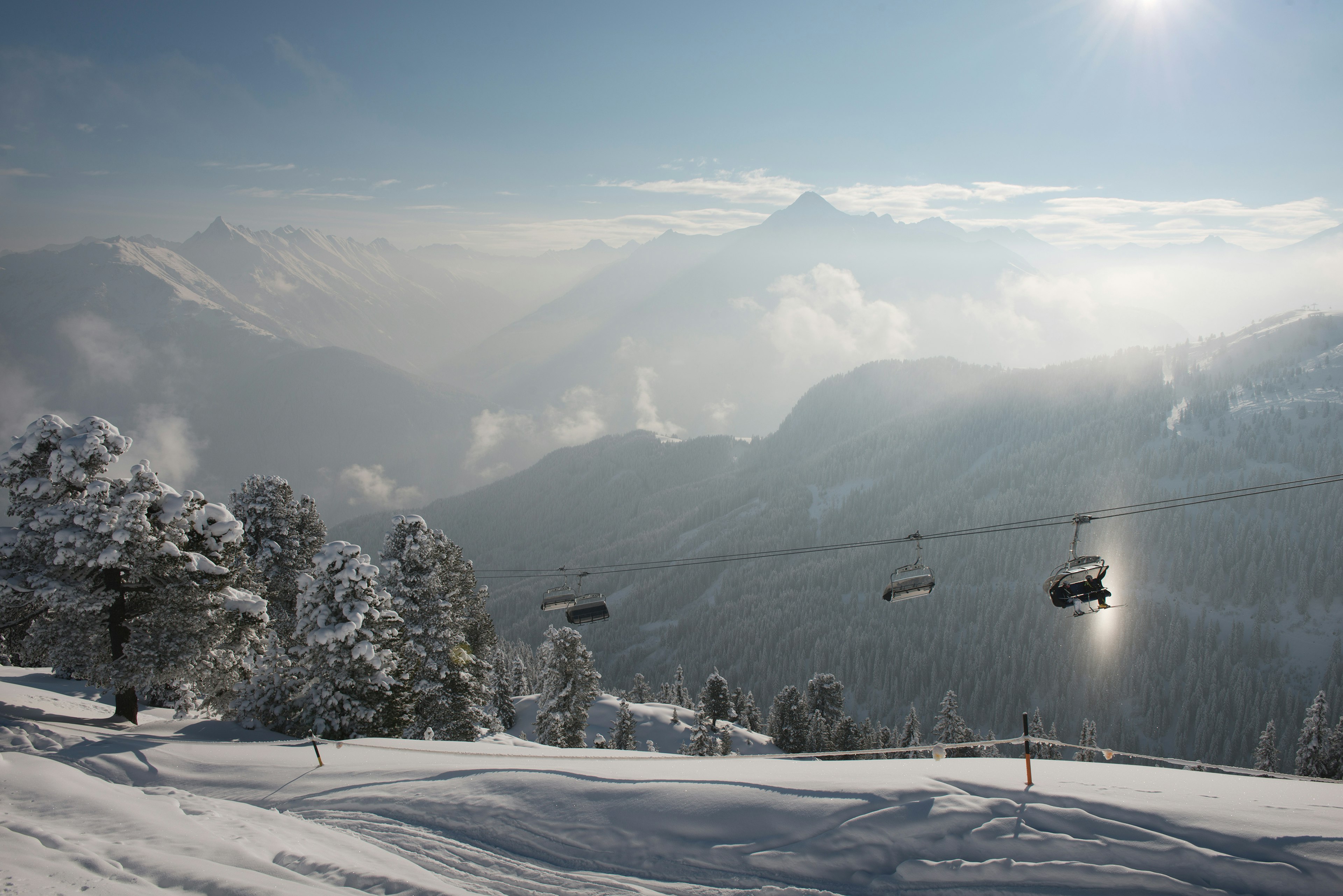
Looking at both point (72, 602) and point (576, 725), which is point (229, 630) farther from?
point (576, 725)

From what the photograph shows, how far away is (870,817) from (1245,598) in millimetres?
222687

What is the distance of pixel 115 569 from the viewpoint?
22.2 metres

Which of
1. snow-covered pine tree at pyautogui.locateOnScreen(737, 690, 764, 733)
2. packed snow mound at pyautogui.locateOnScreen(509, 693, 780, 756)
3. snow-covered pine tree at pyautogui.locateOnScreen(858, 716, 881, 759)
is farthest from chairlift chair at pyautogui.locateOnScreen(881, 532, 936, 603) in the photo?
snow-covered pine tree at pyautogui.locateOnScreen(737, 690, 764, 733)

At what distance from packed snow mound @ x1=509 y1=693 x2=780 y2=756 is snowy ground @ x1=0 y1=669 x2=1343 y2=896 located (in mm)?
59859

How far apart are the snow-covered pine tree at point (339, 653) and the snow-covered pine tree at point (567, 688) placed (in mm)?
22993

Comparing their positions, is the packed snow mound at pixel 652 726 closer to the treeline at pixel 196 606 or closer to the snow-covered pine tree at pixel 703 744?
the snow-covered pine tree at pixel 703 744

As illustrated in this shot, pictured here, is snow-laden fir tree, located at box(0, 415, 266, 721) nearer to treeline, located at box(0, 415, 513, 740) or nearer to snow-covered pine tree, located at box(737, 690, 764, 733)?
treeline, located at box(0, 415, 513, 740)

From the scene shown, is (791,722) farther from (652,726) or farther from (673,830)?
(673,830)

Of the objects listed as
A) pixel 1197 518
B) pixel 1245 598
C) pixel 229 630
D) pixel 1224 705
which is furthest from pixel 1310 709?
pixel 1197 518

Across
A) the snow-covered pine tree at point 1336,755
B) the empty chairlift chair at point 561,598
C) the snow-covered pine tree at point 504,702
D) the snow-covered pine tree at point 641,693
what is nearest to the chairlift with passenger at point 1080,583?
the empty chairlift chair at point 561,598

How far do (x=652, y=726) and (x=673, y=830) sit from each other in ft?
256

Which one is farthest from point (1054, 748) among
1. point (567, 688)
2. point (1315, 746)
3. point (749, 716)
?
point (567, 688)

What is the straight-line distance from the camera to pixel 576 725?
4944 centimetres

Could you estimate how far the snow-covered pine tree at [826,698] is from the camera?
72.2 metres
